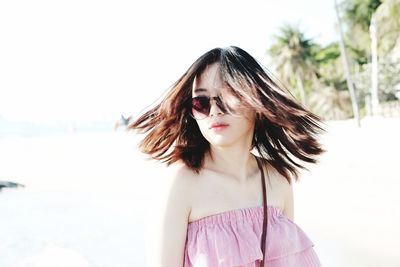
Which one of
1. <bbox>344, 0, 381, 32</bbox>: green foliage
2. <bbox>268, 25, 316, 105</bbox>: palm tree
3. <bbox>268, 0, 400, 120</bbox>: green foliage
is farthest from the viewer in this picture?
<bbox>268, 25, 316, 105</bbox>: palm tree

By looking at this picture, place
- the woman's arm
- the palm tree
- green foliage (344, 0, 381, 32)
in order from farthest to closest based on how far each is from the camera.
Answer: the palm tree
green foliage (344, 0, 381, 32)
the woman's arm

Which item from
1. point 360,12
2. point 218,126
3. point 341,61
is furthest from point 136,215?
point 341,61

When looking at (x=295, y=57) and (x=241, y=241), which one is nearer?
(x=241, y=241)

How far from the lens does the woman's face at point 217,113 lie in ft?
5.08

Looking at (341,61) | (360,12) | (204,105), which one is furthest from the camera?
(341,61)

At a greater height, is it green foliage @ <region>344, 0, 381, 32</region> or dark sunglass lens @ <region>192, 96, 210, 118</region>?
green foliage @ <region>344, 0, 381, 32</region>

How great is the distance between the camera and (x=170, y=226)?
144cm

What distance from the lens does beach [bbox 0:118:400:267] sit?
5.23 meters

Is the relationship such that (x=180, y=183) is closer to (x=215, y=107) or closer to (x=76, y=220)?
(x=215, y=107)

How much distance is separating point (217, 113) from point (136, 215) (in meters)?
6.36

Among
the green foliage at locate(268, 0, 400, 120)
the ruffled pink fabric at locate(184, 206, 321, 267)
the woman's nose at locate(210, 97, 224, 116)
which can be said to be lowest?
the ruffled pink fabric at locate(184, 206, 321, 267)

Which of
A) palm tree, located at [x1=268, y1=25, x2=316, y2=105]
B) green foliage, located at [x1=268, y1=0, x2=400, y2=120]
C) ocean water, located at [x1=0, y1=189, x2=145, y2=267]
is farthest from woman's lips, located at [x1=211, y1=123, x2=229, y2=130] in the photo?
palm tree, located at [x1=268, y1=25, x2=316, y2=105]

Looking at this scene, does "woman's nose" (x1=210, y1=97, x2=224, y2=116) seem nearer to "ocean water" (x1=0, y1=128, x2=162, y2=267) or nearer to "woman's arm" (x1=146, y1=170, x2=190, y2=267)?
"woman's arm" (x1=146, y1=170, x2=190, y2=267)

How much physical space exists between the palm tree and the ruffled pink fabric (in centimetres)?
4682
